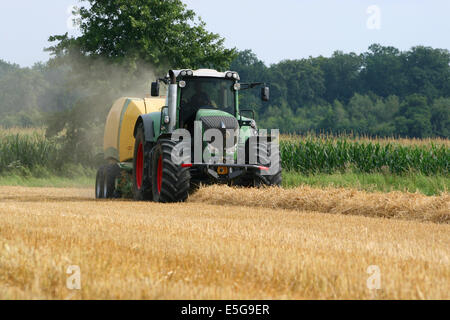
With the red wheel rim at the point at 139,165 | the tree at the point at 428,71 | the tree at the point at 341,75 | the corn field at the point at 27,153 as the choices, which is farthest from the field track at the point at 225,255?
the tree at the point at 341,75

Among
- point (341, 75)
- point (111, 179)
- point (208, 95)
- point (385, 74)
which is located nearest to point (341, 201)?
point (208, 95)

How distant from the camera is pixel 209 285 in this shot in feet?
14.8

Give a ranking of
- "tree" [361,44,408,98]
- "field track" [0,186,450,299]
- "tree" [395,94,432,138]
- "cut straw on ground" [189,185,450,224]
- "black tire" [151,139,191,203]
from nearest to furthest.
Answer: "field track" [0,186,450,299] < "cut straw on ground" [189,185,450,224] < "black tire" [151,139,191,203] < "tree" [395,94,432,138] < "tree" [361,44,408,98]

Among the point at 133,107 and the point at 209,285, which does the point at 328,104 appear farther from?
the point at 209,285

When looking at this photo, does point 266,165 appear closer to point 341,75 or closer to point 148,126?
point 148,126

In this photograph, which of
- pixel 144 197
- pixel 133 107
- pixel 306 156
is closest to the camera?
pixel 144 197

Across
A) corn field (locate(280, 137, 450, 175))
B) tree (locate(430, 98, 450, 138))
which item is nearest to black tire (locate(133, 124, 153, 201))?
corn field (locate(280, 137, 450, 175))

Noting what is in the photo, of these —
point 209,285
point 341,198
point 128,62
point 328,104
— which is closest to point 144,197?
point 341,198

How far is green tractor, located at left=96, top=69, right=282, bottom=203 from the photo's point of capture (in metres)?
12.8

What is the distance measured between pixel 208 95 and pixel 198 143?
1360 mm

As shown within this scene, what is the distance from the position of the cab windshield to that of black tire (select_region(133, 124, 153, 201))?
138cm

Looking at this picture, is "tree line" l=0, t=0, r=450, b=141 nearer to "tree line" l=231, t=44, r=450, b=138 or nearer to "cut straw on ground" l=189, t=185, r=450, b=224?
"tree line" l=231, t=44, r=450, b=138

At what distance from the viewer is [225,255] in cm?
554

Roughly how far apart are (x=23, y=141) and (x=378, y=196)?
19478 millimetres
